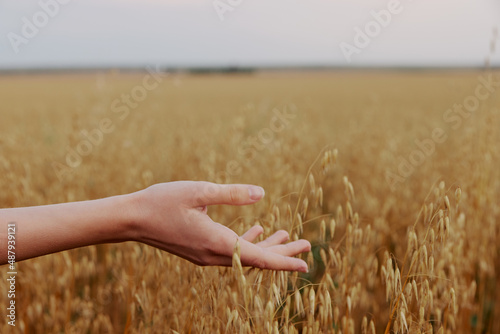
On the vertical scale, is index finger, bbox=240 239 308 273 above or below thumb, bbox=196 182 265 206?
below

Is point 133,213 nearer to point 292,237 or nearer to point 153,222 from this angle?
point 153,222

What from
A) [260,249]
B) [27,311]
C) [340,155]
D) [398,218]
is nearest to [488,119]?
[398,218]

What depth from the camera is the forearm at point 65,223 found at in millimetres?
1303

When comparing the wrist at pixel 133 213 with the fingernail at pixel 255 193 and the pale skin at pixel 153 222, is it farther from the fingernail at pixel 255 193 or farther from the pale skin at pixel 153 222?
the fingernail at pixel 255 193

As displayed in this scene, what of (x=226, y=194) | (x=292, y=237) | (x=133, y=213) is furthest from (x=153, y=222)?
(x=292, y=237)

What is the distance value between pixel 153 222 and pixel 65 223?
0.23 metres

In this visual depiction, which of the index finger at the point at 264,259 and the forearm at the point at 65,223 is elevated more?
the forearm at the point at 65,223

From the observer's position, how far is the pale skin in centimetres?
130

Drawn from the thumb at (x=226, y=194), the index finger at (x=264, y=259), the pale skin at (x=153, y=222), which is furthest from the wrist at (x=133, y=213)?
the index finger at (x=264, y=259)

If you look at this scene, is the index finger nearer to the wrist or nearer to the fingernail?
the fingernail

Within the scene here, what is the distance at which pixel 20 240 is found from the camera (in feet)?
4.27

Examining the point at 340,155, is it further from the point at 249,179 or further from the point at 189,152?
the point at 249,179

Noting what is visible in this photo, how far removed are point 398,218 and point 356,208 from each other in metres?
0.55

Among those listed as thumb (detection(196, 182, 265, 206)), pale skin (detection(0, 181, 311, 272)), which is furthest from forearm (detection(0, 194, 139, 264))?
thumb (detection(196, 182, 265, 206))
